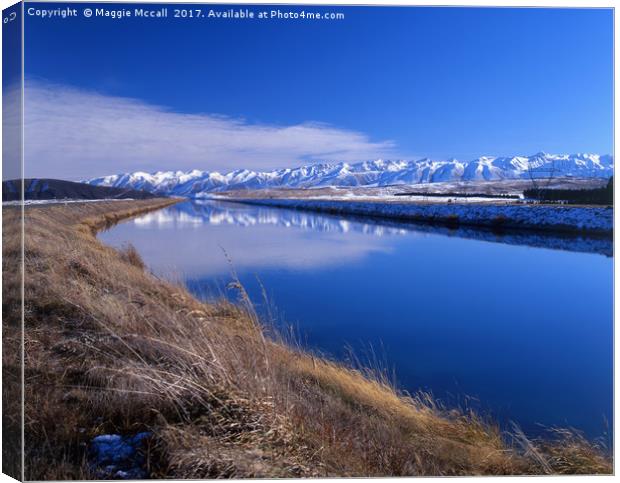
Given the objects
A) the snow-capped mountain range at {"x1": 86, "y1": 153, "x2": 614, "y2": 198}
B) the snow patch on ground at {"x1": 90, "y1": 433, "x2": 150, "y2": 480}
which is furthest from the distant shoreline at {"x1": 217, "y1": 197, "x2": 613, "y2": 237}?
the snow patch on ground at {"x1": 90, "y1": 433, "x2": 150, "y2": 480}

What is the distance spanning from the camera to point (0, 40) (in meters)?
3.06

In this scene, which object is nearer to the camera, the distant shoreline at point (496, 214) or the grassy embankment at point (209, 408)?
the grassy embankment at point (209, 408)

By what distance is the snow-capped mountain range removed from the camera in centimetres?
374

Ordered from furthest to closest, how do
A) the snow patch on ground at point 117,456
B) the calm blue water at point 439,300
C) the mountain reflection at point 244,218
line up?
the mountain reflection at point 244,218, the calm blue water at point 439,300, the snow patch on ground at point 117,456

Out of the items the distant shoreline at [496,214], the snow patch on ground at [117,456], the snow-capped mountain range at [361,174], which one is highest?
the snow-capped mountain range at [361,174]

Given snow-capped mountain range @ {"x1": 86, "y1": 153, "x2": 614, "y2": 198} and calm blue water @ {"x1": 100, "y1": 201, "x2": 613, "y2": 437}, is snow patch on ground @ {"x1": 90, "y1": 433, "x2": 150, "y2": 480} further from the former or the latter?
snow-capped mountain range @ {"x1": 86, "y1": 153, "x2": 614, "y2": 198}

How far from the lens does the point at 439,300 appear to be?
5367 millimetres

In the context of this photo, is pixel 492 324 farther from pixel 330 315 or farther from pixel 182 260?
pixel 182 260

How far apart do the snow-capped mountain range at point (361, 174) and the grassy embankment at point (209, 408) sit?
785mm

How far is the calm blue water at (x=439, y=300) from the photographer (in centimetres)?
371

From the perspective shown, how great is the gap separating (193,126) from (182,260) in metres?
1.46

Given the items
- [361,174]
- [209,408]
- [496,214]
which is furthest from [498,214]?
[209,408]

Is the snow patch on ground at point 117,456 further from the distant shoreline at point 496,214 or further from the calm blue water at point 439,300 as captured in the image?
the distant shoreline at point 496,214

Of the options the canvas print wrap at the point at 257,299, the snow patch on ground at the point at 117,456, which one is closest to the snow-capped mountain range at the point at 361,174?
the canvas print wrap at the point at 257,299
